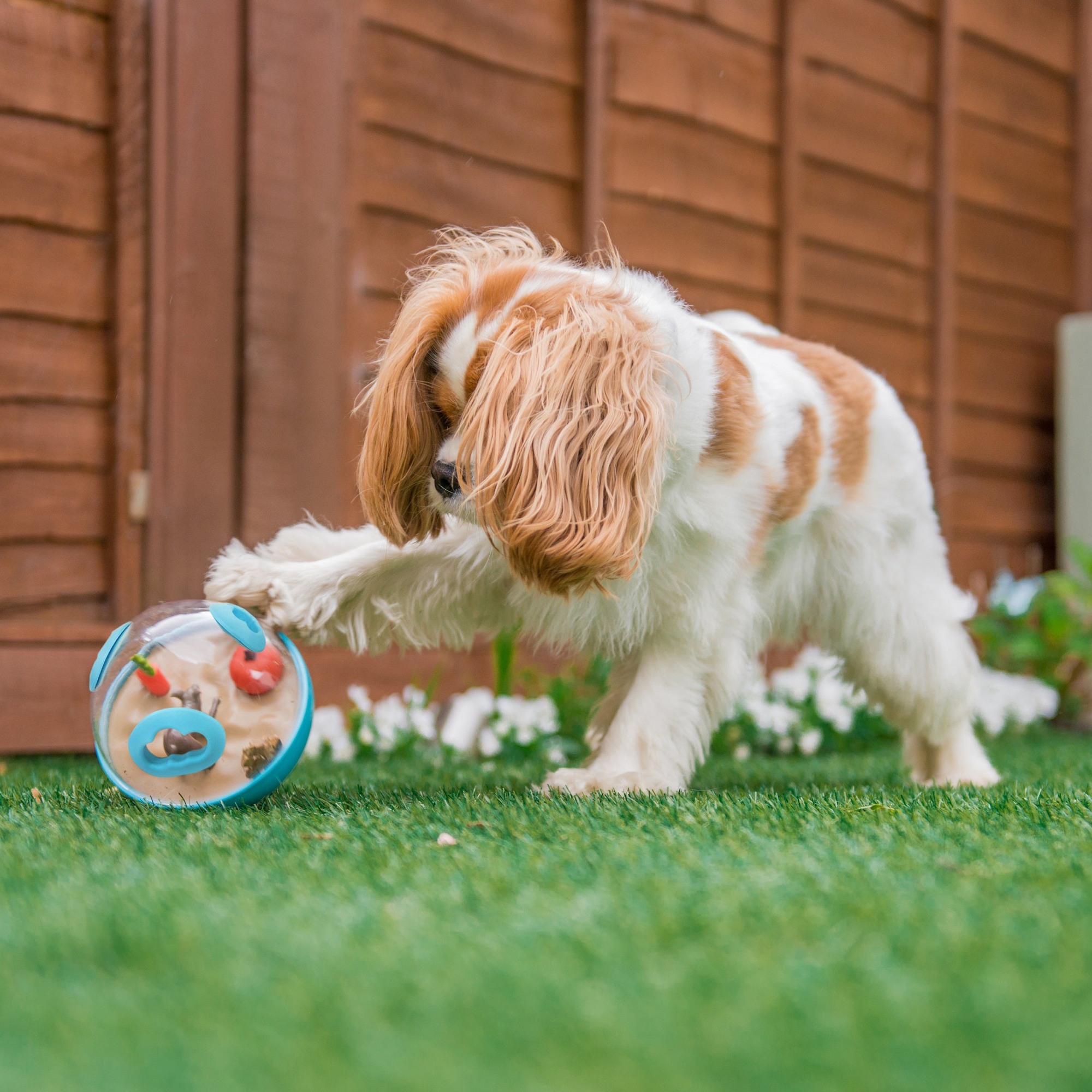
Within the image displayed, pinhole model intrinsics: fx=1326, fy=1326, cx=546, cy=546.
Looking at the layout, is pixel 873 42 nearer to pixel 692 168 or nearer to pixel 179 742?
pixel 692 168

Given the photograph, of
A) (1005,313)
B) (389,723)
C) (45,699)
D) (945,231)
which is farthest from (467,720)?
Result: (1005,313)

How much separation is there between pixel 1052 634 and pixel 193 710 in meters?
3.72

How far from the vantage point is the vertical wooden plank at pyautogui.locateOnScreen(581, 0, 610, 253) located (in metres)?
4.39

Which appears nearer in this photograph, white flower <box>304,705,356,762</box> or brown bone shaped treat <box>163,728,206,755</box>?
brown bone shaped treat <box>163,728,206,755</box>

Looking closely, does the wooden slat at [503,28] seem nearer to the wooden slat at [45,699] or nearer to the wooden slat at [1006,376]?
the wooden slat at [45,699]

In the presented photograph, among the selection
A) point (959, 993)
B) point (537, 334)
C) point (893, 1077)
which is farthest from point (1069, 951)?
point (537, 334)

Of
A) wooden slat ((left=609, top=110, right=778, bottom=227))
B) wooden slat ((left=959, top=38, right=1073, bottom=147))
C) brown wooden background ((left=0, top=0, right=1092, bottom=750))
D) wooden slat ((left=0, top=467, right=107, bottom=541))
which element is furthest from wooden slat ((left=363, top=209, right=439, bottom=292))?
wooden slat ((left=959, top=38, right=1073, bottom=147))

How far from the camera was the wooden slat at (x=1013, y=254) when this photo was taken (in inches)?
232

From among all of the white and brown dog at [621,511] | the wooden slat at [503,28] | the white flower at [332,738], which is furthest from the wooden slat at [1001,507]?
the white flower at [332,738]

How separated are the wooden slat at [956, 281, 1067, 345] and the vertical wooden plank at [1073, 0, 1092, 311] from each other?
14 centimetres

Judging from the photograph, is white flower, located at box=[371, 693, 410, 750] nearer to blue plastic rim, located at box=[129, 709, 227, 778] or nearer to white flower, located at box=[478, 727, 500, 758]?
white flower, located at box=[478, 727, 500, 758]

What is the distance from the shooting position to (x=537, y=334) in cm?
224

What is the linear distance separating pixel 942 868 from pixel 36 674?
7.91 feet

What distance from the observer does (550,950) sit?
50.4 inches
